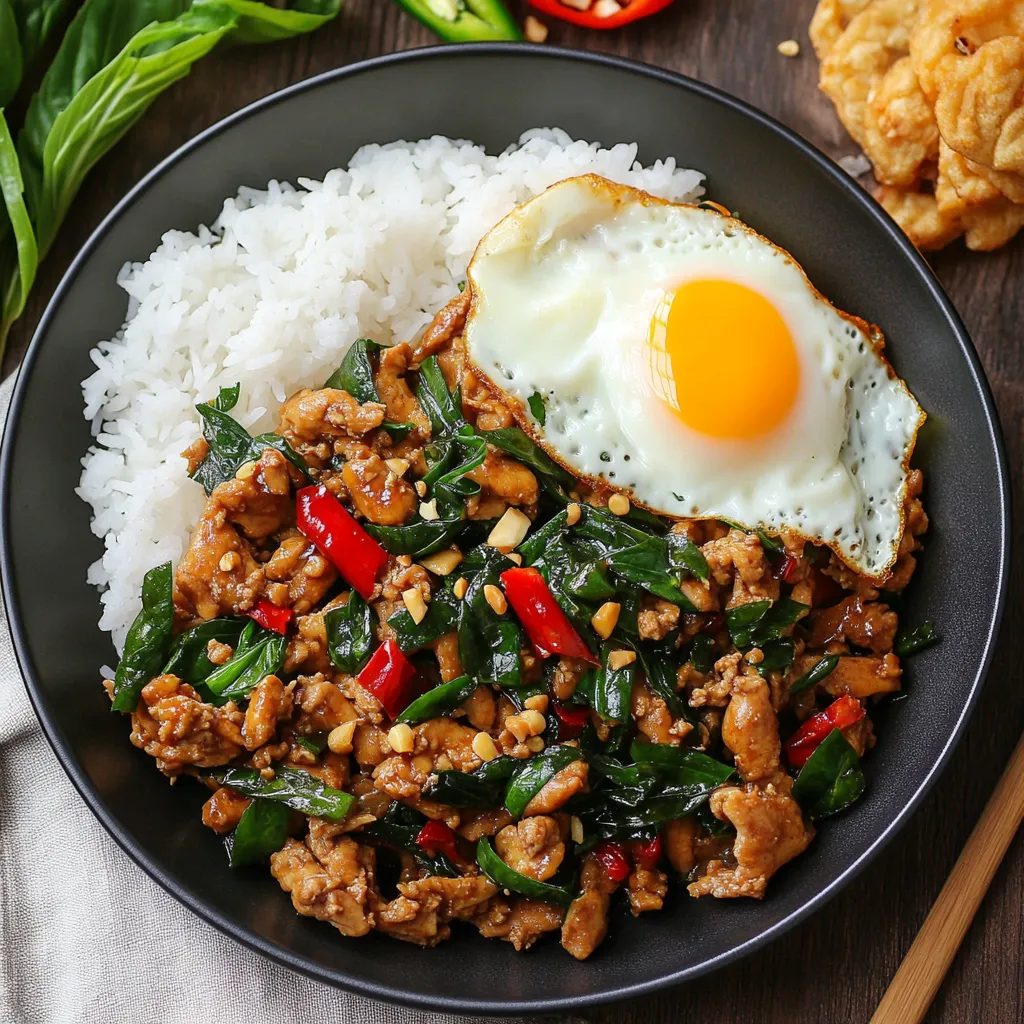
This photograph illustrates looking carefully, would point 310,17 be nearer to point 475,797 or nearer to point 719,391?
point 719,391

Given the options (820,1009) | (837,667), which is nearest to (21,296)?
(837,667)

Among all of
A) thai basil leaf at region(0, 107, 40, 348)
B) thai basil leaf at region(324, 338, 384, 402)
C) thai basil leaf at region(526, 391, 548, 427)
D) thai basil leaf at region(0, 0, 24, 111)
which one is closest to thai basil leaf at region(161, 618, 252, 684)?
thai basil leaf at region(324, 338, 384, 402)

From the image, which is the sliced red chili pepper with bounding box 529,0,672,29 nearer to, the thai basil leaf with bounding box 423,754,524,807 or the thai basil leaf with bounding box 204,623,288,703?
the thai basil leaf with bounding box 204,623,288,703

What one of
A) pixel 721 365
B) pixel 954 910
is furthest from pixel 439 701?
pixel 954 910

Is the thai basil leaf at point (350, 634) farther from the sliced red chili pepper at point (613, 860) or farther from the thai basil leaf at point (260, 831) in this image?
the sliced red chili pepper at point (613, 860)

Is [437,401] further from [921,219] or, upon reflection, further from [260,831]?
[921,219]

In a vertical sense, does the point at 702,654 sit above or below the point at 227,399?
below
